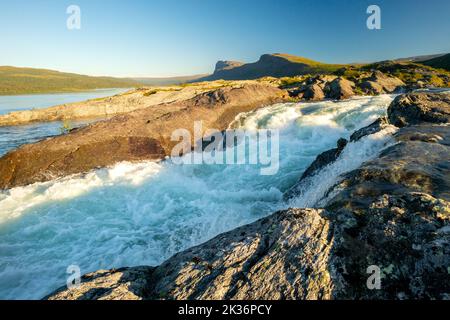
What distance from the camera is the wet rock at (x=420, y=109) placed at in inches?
528

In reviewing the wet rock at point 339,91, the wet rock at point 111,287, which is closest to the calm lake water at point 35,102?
the wet rock at point 339,91

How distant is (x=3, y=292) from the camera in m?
8.45

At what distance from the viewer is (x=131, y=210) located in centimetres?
1331

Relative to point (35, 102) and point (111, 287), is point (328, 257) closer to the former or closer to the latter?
point (111, 287)

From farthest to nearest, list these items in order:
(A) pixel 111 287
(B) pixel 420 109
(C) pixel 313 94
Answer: (C) pixel 313 94, (B) pixel 420 109, (A) pixel 111 287

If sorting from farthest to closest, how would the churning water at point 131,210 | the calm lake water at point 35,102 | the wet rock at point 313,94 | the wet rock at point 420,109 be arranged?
the calm lake water at point 35,102, the wet rock at point 313,94, the wet rock at point 420,109, the churning water at point 131,210

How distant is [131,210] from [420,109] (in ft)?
52.7

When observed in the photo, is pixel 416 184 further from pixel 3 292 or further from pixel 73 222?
pixel 73 222

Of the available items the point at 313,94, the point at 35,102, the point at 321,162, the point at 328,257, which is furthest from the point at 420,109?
the point at 35,102

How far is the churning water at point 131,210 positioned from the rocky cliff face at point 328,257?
2.68m

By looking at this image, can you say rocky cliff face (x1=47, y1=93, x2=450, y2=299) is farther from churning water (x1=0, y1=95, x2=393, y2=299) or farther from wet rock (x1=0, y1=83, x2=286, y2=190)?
wet rock (x1=0, y1=83, x2=286, y2=190)

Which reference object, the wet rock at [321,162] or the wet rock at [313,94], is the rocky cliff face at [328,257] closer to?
the wet rock at [321,162]
